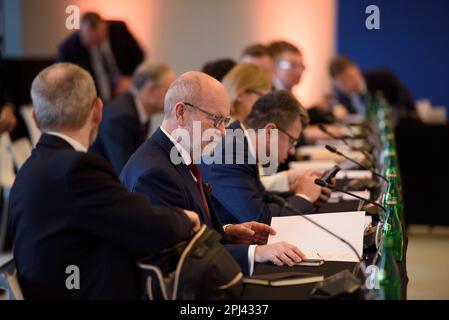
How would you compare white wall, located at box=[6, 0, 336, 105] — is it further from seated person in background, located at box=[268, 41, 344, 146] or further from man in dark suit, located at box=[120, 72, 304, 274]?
man in dark suit, located at box=[120, 72, 304, 274]

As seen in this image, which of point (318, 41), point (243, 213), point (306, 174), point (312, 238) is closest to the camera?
point (312, 238)

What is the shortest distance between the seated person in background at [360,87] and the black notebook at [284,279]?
5.45 m

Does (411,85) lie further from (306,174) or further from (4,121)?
(306,174)

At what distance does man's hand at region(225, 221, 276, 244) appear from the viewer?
9.13ft

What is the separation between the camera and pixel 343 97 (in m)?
8.22

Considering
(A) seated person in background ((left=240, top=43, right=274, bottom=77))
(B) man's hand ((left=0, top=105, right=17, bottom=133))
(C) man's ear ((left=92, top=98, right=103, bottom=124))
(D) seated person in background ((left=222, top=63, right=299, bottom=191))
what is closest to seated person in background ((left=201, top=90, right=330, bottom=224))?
(D) seated person in background ((left=222, top=63, right=299, bottom=191))

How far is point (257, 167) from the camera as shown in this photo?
353cm

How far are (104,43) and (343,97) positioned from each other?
2552mm

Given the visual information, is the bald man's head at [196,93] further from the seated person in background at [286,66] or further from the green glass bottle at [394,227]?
the seated person in background at [286,66]

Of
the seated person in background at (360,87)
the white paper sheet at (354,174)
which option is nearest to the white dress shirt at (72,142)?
the white paper sheet at (354,174)

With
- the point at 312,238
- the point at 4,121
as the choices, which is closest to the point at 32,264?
the point at 312,238

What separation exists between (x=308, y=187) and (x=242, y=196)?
39 cm

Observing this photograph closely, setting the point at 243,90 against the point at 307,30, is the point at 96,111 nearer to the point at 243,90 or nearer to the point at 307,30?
the point at 243,90

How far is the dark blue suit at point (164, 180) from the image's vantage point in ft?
8.15
